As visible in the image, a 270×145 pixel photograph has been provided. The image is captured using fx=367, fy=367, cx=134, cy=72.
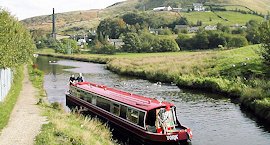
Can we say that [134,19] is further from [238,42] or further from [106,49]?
[238,42]

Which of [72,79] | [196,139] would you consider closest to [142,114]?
[196,139]

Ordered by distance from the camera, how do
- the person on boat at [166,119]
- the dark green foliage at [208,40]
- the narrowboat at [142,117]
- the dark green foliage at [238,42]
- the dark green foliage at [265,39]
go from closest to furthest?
the narrowboat at [142,117] → the person on boat at [166,119] → the dark green foliage at [265,39] → the dark green foliage at [238,42] → the dark green foliage at [208,40]

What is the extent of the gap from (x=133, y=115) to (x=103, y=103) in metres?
4.85

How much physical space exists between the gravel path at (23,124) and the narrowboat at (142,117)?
4.74 meters

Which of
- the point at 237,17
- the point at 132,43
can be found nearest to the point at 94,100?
the point at 132,43

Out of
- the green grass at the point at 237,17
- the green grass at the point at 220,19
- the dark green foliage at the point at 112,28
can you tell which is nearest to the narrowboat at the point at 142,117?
the dark green foliage at the point at 112,28

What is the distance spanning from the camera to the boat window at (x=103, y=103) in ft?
85.9

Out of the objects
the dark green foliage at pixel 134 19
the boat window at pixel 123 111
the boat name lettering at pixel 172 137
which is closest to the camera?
the boat name lettering at pixel 172 137

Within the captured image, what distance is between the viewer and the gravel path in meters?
16.9

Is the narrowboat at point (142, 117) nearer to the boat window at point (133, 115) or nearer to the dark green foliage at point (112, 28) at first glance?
the boat window at point (133, 115)

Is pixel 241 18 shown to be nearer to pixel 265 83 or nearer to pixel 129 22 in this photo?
pixel 129 22

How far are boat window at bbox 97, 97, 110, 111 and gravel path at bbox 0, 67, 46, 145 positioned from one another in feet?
14.7

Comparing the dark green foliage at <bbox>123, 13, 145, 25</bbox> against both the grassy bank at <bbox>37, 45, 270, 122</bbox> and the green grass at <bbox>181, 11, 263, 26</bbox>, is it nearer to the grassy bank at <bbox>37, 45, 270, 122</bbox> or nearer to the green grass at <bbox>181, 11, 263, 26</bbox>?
the green grass at <bbox>181, 11, 263, 26</bbox>

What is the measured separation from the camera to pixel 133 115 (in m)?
22.6
